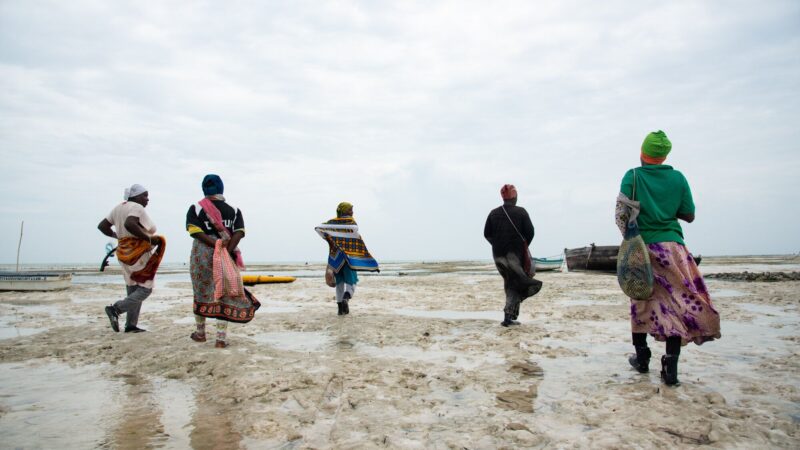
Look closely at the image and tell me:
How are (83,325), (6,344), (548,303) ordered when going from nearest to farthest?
(6,344), (83,325), (548,303)

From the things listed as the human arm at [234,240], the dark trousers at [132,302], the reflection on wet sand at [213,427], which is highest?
the human arm at [234,240]

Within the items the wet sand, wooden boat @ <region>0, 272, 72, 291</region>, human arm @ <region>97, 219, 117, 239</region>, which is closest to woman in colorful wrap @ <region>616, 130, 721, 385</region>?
the wet sand

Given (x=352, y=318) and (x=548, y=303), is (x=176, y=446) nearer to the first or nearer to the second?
(x=352, y=318)

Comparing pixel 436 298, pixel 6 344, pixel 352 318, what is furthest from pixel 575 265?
pixel 6 344

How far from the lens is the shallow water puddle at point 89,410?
2.58 m

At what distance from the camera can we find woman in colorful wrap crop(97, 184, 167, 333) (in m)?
5.78

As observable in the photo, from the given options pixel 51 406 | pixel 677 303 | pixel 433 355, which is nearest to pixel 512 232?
pixel 433 355

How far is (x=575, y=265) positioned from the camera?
26031 millimetres

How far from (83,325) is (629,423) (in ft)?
25.6

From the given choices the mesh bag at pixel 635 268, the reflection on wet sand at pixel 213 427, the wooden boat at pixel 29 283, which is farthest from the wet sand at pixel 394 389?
the wooden boat at pixel 29 283

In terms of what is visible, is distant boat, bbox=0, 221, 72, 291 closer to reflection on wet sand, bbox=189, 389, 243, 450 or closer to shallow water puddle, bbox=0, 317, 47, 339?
shallow water puddle, bbox=0, 317, 47, 339

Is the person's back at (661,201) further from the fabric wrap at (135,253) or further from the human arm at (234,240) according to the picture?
the fabric wrap at (135,253)

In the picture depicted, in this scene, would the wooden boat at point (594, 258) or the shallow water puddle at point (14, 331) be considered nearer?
the shallow water puddle at point (14, 331)

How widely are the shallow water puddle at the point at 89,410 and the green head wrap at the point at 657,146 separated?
4.11 metres
